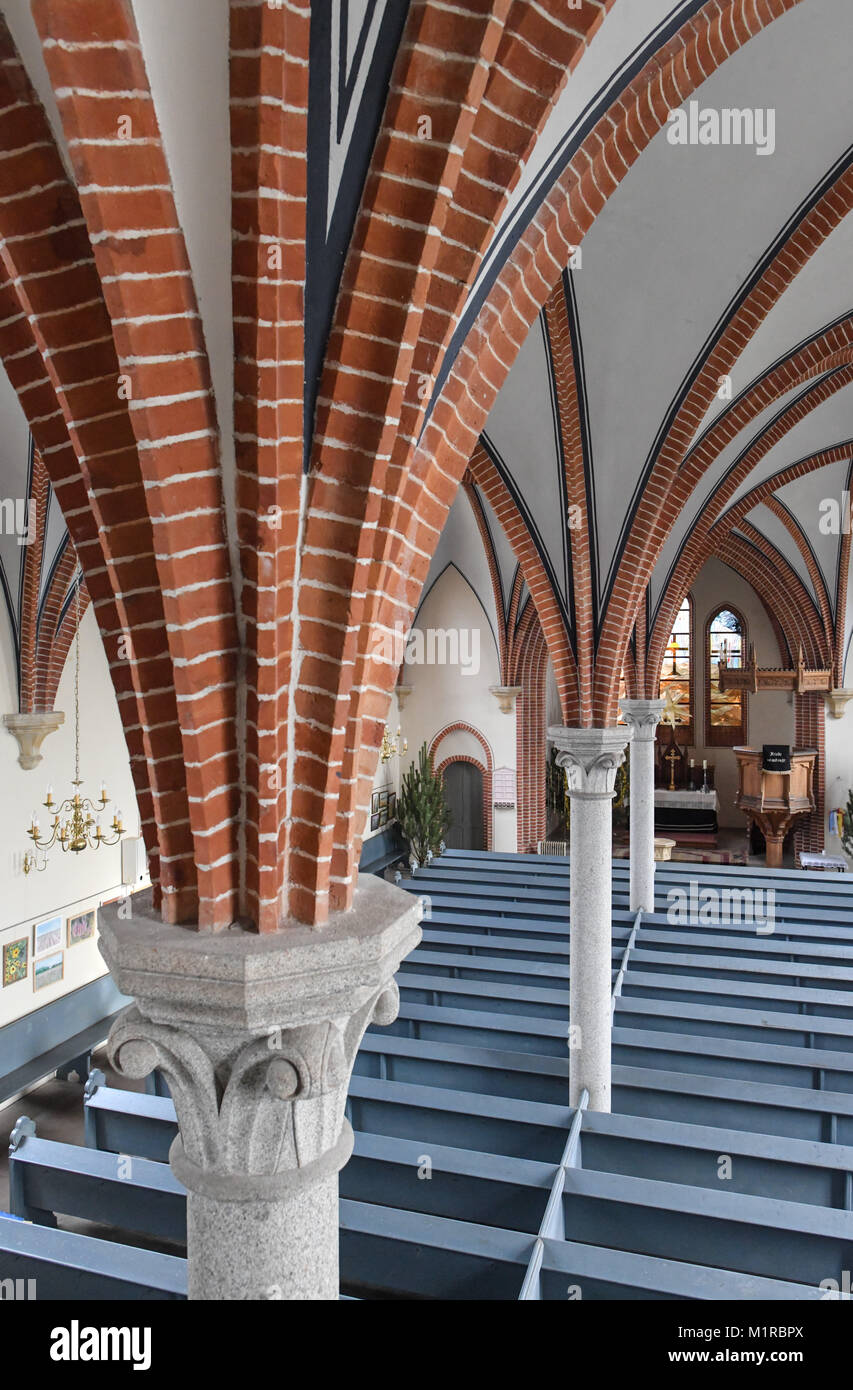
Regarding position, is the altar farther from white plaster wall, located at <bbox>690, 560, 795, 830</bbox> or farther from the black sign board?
the black sign board

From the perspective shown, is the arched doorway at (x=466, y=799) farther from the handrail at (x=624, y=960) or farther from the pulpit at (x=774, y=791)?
the handrail at (x=624, y=960)

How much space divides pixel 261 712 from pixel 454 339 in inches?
52.8

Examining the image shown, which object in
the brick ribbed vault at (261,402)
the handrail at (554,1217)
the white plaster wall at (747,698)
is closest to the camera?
the brick ribbed vault at (261,402)

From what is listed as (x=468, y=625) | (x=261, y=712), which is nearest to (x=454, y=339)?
(x=261, y=712)

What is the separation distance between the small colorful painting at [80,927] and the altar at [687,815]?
13270 mm

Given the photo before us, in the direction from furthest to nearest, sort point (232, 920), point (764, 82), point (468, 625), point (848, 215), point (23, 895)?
point (468, 625), point (23, 895), point (848, 215), point (764, 82), point (232, 920)

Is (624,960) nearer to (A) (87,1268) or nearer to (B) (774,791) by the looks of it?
(A) (87,1268)

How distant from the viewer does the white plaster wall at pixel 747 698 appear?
2233cm

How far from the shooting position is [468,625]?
1908cm

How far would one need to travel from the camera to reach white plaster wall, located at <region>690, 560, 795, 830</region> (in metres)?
22.3


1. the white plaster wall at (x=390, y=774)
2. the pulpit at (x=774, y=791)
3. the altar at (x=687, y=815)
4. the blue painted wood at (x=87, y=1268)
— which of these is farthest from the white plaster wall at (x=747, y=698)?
the blue painted wood at (x=87, y=1268)

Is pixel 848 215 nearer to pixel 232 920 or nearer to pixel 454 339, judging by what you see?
pixel 454 339

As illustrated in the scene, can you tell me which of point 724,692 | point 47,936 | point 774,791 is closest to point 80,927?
point 47,936

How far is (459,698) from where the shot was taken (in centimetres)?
1950
